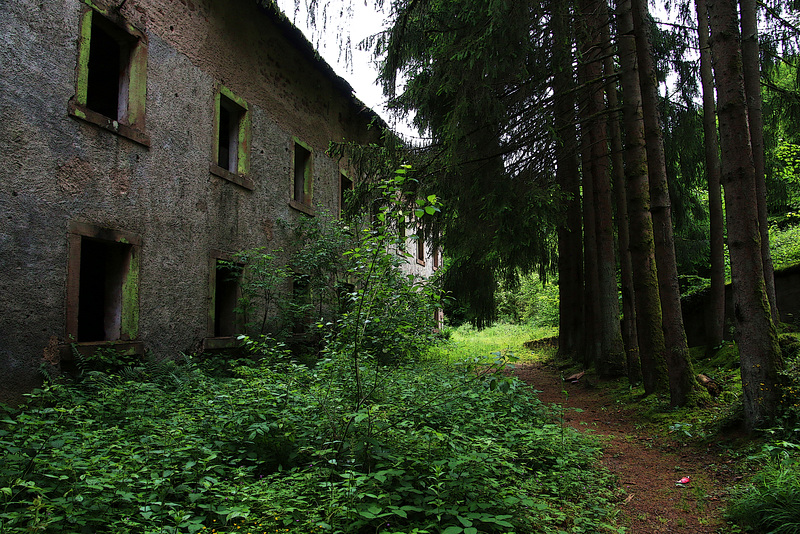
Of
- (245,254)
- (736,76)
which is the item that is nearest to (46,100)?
(245,254)

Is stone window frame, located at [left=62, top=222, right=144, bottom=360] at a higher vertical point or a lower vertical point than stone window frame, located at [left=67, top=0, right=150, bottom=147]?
lower

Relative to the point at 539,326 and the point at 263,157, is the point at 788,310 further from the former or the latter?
the point at 539,326

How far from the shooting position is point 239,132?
28.8 feet

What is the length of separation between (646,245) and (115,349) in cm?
740

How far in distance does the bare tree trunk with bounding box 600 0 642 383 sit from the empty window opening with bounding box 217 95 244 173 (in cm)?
657

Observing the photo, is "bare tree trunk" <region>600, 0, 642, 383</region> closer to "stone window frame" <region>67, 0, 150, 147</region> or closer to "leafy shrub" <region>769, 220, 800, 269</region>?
"leafy shrub" <region>769, 220, 800, 269</region>

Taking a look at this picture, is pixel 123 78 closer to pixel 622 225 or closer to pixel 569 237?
pixel 622 225

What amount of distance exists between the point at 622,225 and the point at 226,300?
7.69 meters

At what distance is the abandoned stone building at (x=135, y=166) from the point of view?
5137 mm

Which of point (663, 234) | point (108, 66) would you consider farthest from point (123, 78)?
point (663, 234)

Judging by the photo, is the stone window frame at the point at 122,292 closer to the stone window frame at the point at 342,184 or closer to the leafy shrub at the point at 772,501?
the leafy shrub at the point at 772,501

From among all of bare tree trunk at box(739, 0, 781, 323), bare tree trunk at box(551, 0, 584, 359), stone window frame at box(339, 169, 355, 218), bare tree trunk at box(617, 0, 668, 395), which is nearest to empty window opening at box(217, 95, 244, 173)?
stone window frame at box(339, 169, 355, 218)

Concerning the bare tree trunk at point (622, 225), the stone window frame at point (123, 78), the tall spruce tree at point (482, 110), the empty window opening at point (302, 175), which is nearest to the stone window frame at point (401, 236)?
the tall spruce tree at point (482, 110)

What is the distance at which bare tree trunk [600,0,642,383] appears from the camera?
8125mm
